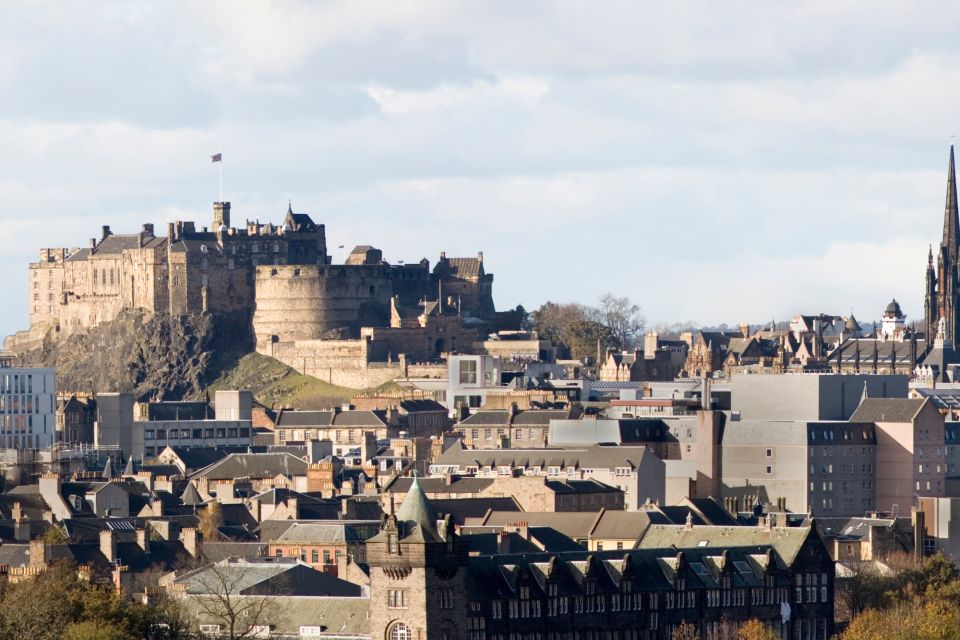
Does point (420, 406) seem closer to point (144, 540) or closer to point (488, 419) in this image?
point (488, 419)

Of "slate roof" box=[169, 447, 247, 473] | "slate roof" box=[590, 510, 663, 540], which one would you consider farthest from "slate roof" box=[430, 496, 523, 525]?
"slate roof" box=[169, 447, 247, 473]

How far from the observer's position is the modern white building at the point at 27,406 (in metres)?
185

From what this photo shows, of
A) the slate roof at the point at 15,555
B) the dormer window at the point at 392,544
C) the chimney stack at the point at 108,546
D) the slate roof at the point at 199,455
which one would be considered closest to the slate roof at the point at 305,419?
the slate roof at the point at 199,455

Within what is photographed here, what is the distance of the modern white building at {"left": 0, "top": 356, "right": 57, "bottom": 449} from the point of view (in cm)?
18490

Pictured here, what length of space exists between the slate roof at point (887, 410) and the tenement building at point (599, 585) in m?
40.6

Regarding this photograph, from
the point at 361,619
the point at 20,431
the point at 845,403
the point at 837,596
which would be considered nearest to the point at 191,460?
the point at 20,431

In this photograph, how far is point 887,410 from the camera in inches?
6097

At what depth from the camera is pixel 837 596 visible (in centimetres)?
11156

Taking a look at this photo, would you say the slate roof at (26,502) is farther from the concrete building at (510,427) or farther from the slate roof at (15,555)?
the concrete building at (510,427)

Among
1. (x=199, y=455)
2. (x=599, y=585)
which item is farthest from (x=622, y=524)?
(x=199, y=455)

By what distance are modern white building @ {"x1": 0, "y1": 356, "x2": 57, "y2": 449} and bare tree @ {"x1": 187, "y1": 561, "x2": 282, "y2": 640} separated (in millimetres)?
84844

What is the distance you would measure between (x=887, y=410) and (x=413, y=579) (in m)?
70.0

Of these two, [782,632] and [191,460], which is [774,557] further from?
[191,460]

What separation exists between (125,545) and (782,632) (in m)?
26.2
